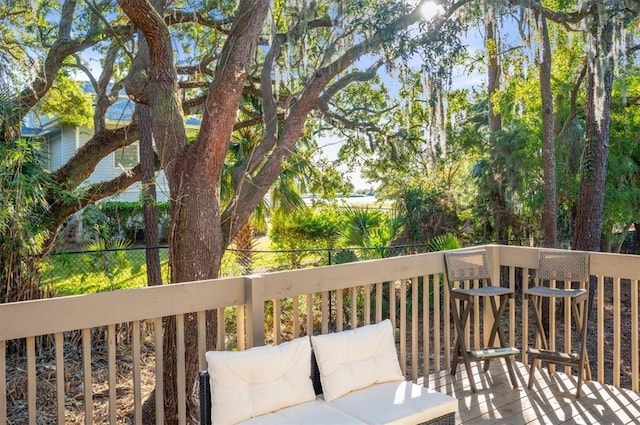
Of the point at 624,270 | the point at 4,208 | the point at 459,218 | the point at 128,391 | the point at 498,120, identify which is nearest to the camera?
the point at 624,270

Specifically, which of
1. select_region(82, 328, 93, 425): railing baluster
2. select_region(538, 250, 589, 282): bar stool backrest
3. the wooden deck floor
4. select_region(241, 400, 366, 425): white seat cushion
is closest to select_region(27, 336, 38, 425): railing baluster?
select_region(82, 328, 93, 425): railing baluster

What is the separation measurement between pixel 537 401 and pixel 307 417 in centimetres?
178

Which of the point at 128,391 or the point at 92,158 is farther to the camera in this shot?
the point at 92,158

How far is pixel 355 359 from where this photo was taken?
2.87 m

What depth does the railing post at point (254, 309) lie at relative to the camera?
115 inches

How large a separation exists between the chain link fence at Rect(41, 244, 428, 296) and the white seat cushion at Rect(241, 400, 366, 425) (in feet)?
10.3

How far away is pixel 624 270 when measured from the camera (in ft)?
11.5

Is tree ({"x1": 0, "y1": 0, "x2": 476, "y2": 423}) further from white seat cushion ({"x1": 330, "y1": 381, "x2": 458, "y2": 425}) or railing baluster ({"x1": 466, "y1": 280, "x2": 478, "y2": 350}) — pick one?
railing baluster ({"x1": 466, "y1": 280, "x2": 478, "y2": 350})

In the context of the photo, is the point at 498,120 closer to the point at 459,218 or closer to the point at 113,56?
the point at 459,218

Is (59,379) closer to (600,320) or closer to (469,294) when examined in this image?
(469,294)

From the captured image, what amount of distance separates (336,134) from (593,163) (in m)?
3.68

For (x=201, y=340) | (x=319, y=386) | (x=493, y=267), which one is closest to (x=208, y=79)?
(x=493, y=267)

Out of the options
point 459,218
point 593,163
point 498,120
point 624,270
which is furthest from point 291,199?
point 624,270

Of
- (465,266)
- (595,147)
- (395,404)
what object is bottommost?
(395,404)
